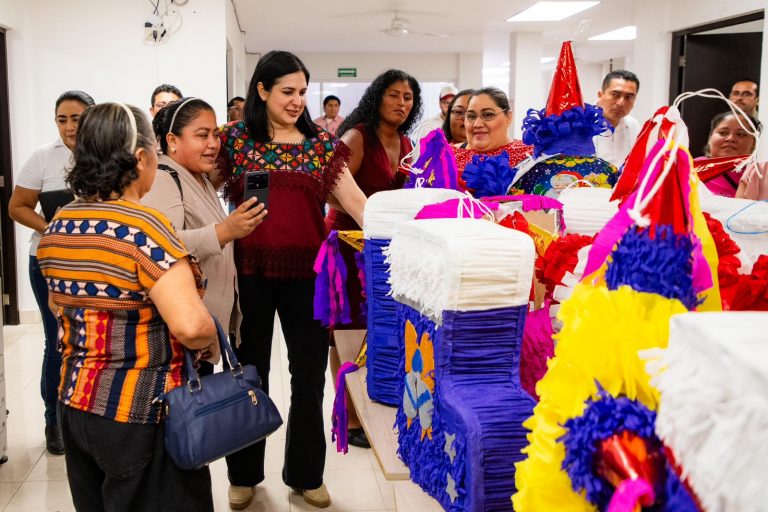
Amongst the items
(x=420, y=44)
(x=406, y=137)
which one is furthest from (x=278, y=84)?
(x=420, y=44)

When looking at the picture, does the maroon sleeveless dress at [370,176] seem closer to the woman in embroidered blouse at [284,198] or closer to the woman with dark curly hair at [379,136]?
the woman with dark curly hair at [379,136]

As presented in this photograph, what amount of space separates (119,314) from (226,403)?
28 cm

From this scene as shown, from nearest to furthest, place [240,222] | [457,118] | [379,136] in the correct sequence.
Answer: [240,222] → [379,136] → [457,118]

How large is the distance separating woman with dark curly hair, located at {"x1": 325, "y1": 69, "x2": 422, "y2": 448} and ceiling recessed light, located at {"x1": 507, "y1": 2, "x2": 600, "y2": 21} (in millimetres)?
6310

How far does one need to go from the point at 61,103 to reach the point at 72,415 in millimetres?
1930

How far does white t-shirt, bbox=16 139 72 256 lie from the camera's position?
9.99ft

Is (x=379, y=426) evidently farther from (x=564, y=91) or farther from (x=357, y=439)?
(x=357, y=439)

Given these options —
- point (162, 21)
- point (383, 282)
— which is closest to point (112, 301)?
point (383, 282)

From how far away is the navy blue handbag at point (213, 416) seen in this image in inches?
56.6

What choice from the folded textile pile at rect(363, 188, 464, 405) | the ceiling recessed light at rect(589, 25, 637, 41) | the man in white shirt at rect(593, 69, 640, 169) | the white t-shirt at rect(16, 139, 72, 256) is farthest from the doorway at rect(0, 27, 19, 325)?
the ceiling recessed light at rect(589, 25, 637, 41)

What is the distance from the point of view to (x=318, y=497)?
255cm

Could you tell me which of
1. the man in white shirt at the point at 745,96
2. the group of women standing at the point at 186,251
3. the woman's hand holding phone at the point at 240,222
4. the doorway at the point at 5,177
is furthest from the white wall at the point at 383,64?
the woman's hand holding phone at the point at 240,222

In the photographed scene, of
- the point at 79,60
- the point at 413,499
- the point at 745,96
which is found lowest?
the point at 413,499

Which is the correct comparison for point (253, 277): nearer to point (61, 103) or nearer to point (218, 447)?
point (218, 447)
